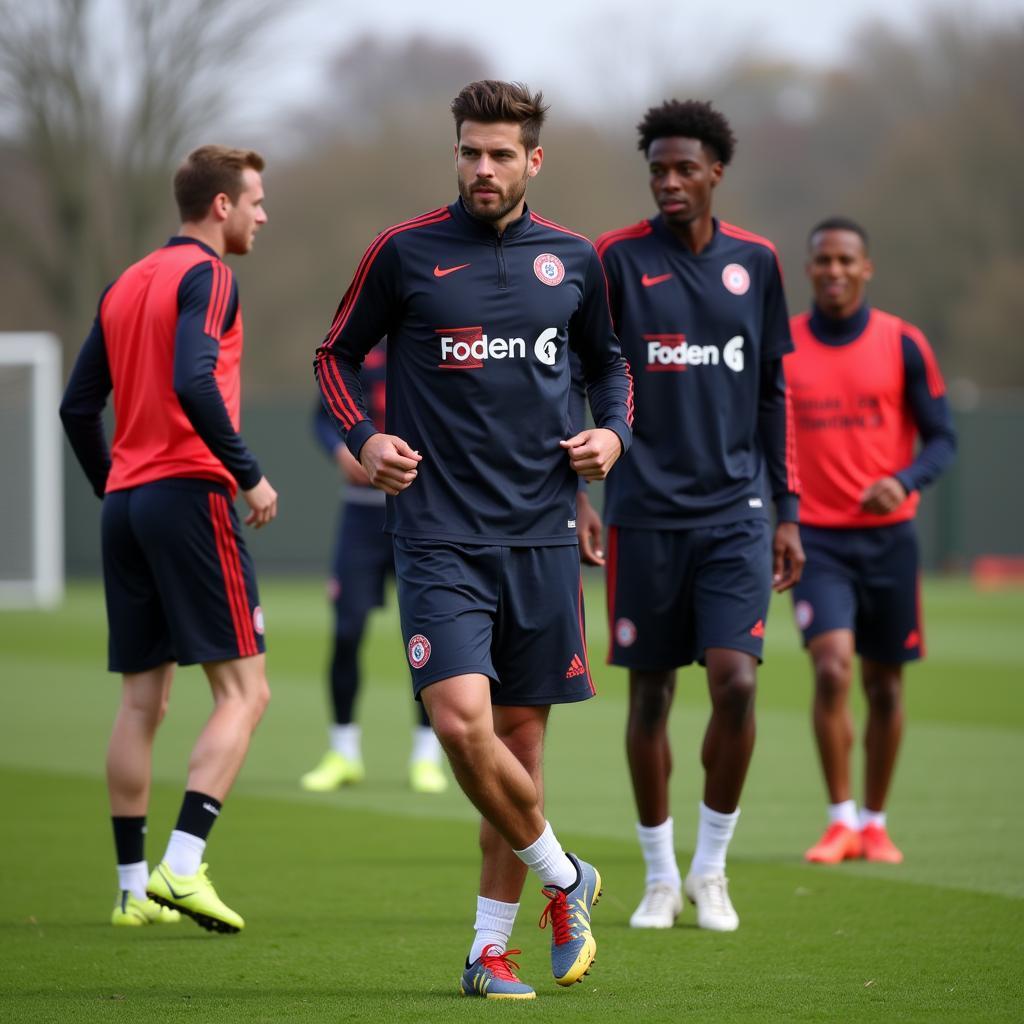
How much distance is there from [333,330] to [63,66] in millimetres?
28552

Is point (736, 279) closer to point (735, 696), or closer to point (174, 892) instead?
point (735, 696)

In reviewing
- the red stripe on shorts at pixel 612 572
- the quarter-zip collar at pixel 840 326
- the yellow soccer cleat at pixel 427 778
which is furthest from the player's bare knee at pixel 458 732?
the yellow soccer cleat at pixel 427 778

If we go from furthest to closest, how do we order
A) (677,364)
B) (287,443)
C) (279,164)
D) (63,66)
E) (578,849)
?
(279,164), (63,66), (287,443), (578,849), (677,364)

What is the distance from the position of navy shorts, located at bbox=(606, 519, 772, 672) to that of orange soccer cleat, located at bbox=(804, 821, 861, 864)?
55.1 inches

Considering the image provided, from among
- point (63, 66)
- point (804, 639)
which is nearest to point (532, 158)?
point (804, 639)

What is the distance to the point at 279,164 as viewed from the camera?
116 feet

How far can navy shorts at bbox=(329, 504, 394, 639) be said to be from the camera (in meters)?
9.53

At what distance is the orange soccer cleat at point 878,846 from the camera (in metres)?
7.10

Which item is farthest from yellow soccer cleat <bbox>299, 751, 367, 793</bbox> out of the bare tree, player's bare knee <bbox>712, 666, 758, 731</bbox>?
the bare tree

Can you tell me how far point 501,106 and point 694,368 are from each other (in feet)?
5.01

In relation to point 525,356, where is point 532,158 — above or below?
above

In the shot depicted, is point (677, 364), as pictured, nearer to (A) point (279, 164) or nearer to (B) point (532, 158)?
(B) point (532, 158)

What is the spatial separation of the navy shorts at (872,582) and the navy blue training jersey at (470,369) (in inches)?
109

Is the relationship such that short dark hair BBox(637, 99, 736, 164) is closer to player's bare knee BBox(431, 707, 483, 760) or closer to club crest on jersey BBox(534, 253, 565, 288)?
club crest on jersey BBox(534, 253, 565, 288)
